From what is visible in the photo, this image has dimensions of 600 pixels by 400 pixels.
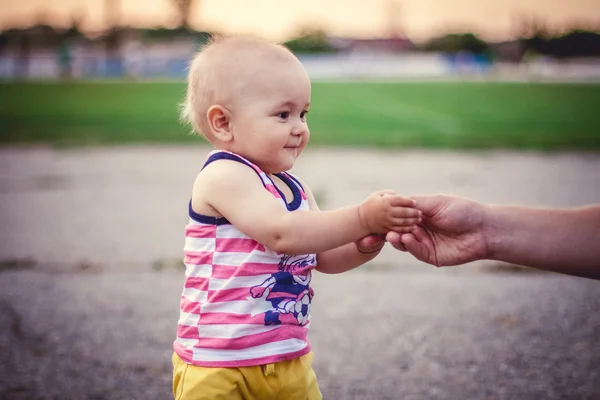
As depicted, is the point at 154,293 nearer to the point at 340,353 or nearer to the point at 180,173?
the point at 340,353

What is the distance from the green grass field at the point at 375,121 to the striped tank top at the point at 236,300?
25.3 feet

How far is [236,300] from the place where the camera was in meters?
1.76

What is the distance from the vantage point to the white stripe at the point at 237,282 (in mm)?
1758

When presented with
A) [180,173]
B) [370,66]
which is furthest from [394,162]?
[370,66]

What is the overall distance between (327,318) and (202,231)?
139 centimetres

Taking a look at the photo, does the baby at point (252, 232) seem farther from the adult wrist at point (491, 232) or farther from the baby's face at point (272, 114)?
the adult wrist at point (491, 232)

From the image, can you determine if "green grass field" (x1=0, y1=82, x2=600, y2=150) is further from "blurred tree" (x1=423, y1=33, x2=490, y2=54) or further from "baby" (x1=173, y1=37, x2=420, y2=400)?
"blurred tree" (x1=423, y1=33, x2=490, y2=54)

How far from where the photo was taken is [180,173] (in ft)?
23.4

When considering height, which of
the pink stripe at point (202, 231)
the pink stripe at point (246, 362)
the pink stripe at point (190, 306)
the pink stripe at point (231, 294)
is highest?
the pink stripe at point (202, 231)

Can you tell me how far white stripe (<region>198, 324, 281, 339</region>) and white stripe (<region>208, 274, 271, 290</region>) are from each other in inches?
3.7

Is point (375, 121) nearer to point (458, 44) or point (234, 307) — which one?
point (234, 307)

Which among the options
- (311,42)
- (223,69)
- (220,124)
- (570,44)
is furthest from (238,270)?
(311,42)

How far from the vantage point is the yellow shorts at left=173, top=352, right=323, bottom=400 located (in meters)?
1.74

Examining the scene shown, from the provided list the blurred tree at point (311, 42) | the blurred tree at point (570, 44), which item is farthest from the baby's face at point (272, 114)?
the blurred tree at point (311, 42)
